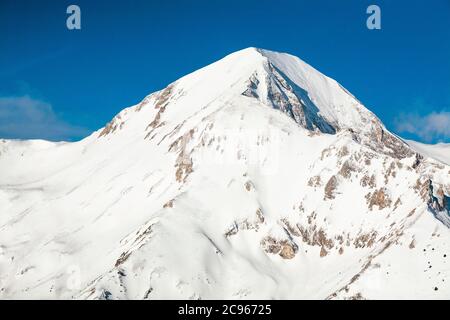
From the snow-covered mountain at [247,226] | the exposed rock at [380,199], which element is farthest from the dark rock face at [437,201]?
the exposed rock at [380,199]

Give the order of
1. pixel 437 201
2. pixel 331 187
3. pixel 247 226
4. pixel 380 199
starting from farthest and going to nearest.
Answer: pixel 247 226
pixel 331 187
pixel 380 199
pixel 437 201

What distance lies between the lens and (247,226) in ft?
477

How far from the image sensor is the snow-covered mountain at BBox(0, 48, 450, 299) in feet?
381

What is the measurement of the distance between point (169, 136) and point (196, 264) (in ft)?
231

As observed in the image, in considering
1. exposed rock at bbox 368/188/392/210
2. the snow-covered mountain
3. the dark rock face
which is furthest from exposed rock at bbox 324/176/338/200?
the dark rock face

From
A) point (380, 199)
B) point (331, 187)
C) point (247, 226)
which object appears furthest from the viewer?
point (247, 226)

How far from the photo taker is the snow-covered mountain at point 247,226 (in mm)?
116000

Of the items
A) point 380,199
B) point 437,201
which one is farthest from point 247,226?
point 437,201

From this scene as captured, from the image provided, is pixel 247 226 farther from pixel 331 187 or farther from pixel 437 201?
pixel 437 201

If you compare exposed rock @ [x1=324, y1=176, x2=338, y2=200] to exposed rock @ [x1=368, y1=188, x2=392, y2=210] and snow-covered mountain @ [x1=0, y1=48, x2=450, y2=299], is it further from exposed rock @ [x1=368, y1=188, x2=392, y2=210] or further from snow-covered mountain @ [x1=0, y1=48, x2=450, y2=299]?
exposed rock @ [x1=368, y1=188, x2=392, y2=210]

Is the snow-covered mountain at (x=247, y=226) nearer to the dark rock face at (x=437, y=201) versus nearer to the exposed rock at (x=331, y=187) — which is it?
the exposed rock at (x=331, y=187)
